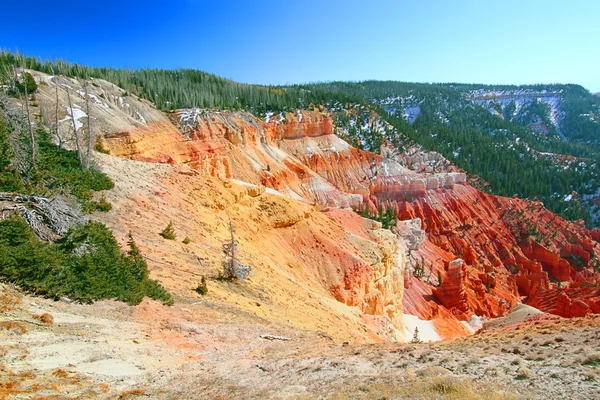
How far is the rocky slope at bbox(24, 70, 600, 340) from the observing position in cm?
2572

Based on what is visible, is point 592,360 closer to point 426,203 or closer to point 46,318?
point 46,318

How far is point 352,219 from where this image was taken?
1471 inches

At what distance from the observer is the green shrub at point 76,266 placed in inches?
395

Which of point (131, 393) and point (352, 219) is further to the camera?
point (352, 219)

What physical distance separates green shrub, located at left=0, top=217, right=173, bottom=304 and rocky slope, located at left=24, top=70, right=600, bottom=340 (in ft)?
8.18

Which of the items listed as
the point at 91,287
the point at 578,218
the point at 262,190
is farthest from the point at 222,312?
the point at 578,218

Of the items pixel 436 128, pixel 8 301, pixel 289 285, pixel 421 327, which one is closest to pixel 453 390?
pixel 8 301

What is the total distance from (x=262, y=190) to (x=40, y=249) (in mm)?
20055

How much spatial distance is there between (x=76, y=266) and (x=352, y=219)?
28894mm

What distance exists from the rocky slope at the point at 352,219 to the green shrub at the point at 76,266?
249 cm

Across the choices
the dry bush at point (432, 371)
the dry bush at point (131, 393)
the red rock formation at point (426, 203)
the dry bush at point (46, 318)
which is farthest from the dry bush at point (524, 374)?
the red rock formation at point (426, 203)

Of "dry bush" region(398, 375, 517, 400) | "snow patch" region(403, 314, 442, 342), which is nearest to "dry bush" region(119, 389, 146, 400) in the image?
"dry bush" region(398, 375, 517, 400)

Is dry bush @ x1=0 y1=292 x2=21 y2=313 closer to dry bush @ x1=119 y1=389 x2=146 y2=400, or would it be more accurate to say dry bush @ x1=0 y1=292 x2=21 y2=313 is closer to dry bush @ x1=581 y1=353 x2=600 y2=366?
dry bush @ x1=119 y1=389 x2=146 y2=400

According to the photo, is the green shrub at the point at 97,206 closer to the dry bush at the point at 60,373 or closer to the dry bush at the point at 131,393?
the dry bush at the point at 60,373
